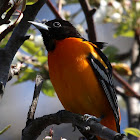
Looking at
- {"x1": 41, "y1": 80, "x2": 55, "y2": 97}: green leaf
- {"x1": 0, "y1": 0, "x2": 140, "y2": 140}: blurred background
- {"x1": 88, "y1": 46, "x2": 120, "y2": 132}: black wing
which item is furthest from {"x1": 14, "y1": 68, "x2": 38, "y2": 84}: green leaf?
{"x1": 88, "y1": 46, "x2": 120, "y2": 132}: black wing

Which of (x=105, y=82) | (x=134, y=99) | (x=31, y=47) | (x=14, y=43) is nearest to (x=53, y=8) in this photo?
(x=31, y=47)

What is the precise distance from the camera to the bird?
185 centimetres

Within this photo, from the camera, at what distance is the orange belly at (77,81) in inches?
72.7

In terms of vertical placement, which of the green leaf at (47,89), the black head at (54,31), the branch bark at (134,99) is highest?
the black head at (54,31)

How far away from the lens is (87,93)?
6.09ft

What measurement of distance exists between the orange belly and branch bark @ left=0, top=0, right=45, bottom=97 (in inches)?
20.7

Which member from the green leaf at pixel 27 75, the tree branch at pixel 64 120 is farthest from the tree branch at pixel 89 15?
the tree branch at pixel 64 120

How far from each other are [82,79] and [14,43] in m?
0.60

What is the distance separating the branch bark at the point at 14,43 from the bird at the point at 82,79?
1.17ft

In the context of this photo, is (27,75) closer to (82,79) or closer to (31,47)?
(31,47)

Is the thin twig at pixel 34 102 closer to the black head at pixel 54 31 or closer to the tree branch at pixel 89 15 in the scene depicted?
the black head at pixel 54 31

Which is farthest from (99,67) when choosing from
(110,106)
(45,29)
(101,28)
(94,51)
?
(101,28)

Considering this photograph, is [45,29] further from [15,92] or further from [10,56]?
[15,92]

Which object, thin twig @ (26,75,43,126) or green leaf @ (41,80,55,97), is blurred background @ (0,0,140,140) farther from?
thin twig @ (26,75,43,126)
